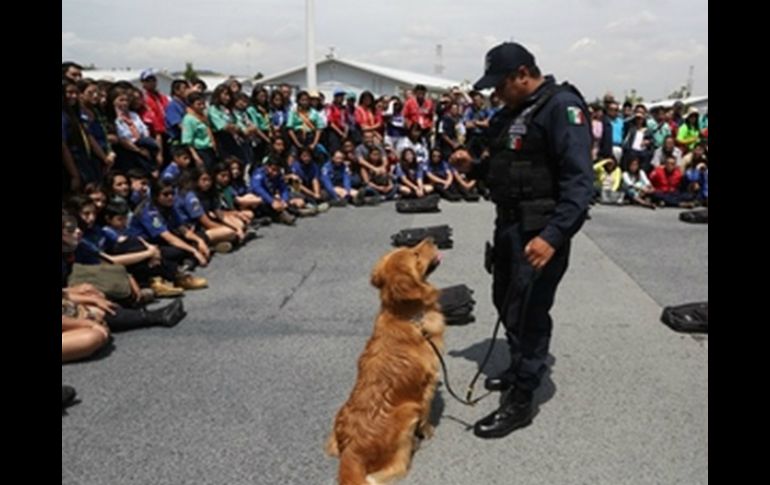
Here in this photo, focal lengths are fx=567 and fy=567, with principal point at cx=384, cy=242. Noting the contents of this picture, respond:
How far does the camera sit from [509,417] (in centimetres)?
330

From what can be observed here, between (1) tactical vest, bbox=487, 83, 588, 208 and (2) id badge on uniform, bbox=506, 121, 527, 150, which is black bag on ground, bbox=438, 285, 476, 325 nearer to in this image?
(1) tactical vest, bbox=487, 83, 588, 208

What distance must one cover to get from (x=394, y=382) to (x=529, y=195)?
1.24 meters

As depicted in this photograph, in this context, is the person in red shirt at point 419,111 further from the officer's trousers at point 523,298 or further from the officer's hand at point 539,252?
the officer's hand at point 539,252

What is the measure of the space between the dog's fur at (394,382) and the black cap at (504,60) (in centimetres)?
105

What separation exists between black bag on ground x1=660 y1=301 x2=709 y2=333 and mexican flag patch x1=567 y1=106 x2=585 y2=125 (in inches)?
103

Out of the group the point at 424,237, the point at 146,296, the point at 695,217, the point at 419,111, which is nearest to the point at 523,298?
the point at 146,296

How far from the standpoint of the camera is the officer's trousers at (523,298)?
321 cm

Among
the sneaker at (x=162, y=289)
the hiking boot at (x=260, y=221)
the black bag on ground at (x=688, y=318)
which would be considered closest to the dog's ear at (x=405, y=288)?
the black bag on ground at (x=688, y=318)

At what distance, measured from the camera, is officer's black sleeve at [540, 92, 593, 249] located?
9.46ft

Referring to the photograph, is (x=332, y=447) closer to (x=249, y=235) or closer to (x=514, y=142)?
(x=514, y=142)

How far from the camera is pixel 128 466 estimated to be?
9.93 feet

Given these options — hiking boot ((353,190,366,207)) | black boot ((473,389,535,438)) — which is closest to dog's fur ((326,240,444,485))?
black boot ((473,389,535,438))

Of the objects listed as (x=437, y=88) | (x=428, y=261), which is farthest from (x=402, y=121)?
(x=437, y=88)
